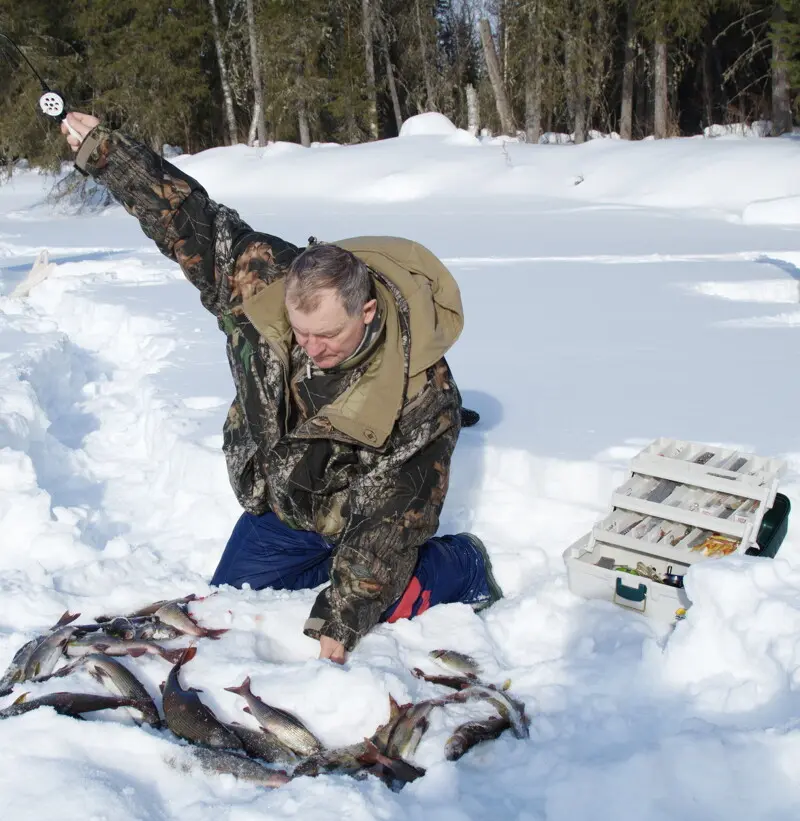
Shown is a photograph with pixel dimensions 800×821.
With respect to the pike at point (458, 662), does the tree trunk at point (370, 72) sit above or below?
above

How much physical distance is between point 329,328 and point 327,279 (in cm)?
15

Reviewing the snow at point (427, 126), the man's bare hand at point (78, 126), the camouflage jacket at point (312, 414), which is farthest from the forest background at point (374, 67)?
the camouflage jacket at point (312, 414)

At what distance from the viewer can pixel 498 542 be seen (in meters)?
3.76

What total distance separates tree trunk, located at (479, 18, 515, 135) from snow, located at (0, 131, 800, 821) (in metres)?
12.2

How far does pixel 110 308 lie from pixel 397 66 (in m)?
23.5

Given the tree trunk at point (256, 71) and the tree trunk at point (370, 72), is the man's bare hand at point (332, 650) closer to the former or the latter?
the tree trunk at point (256, 71)

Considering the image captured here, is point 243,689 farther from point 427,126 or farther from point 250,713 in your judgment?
point 427,126

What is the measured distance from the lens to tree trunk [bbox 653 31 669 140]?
18016 millimetres

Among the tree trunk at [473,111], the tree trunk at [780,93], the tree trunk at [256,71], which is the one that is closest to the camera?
the tree trunk at [780,93]

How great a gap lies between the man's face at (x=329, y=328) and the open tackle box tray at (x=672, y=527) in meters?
1.20

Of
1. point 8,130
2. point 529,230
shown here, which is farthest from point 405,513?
point 8,130

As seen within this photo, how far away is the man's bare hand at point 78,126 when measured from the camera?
3080mm

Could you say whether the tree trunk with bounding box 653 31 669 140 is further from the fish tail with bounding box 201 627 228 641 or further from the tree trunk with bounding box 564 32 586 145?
the fish tail with bounding box 201 627 228 641

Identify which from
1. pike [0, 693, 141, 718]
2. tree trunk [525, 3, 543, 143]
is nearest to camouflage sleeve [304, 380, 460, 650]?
pike [0, 693, 141, 718]
